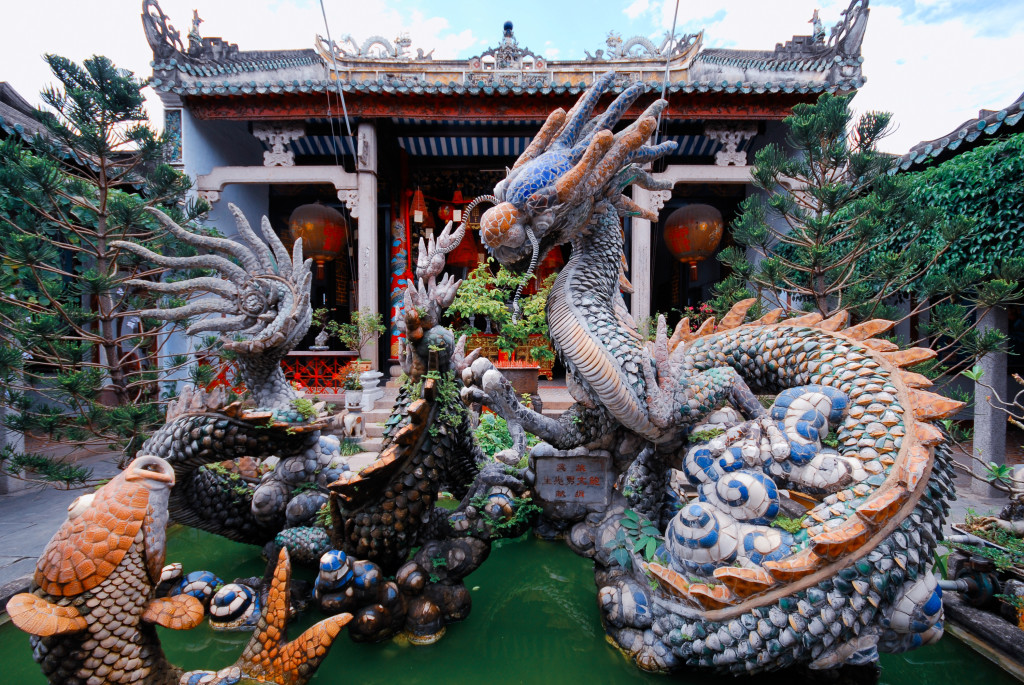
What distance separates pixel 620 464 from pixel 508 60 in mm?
7764

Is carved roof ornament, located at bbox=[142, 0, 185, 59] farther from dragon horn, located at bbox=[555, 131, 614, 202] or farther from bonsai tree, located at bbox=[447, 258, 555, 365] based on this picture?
dragon horn, located at bbox=[555, 131, 614, 202]

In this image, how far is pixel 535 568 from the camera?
3.13m

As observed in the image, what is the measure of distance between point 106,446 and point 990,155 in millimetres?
8007

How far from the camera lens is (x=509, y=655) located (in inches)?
91.1

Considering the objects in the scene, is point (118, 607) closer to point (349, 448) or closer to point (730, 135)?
point (349, 448)

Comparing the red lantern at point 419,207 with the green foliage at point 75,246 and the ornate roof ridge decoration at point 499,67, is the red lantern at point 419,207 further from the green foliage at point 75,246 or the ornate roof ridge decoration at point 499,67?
the green foliage at point 75,246

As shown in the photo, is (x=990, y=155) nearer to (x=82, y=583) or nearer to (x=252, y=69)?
(x=82, y=583)

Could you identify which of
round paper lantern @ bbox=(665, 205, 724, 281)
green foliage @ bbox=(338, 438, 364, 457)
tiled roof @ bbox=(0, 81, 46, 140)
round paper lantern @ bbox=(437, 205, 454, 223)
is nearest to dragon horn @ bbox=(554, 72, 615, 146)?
green foliage @ bbox=(338, 438, 364, 457)

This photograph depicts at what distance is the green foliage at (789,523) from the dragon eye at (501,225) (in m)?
1.81

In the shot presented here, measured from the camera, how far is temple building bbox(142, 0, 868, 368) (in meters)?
6.93

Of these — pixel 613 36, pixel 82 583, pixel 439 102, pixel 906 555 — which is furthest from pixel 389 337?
pixel 906 555

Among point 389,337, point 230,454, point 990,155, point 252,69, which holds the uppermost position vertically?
point 252,69

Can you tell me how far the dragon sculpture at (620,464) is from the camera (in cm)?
186

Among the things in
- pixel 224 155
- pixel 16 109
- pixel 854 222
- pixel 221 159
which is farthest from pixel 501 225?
pixel 224 155
